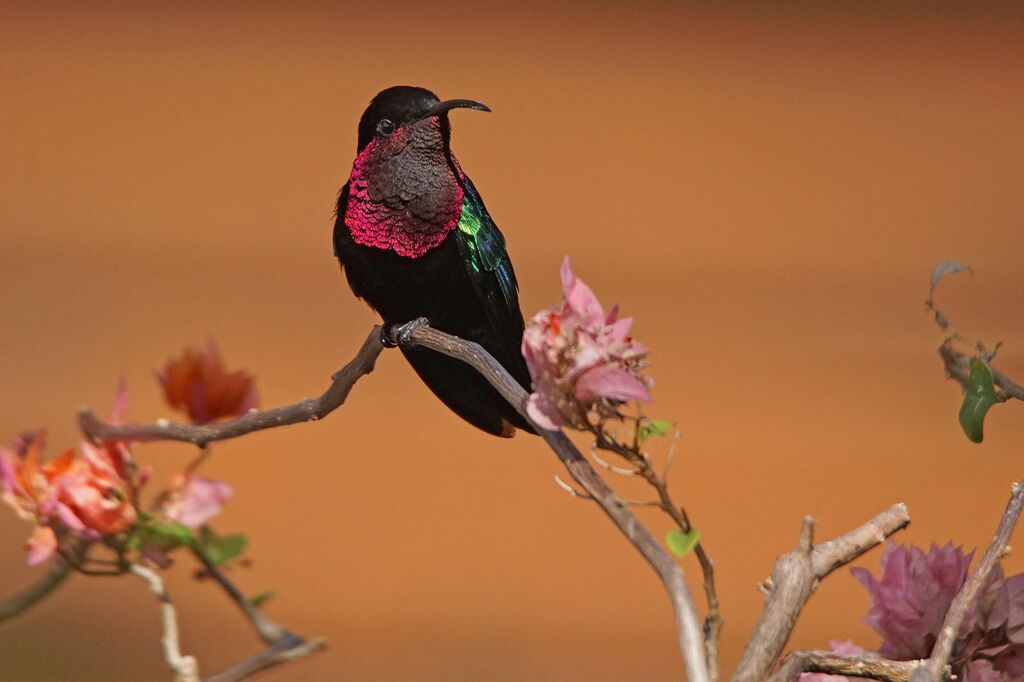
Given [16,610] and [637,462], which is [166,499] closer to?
[16,610]

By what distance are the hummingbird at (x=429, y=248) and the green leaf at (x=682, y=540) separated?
0.16 m

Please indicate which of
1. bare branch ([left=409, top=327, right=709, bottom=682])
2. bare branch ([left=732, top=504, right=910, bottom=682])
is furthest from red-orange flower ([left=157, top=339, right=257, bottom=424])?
bare branch ([left=732, top=504, right=910, bottom=682])

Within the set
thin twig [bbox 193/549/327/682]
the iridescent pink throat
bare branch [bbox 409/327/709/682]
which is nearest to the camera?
bare branch [bbox 409/327/709/682]

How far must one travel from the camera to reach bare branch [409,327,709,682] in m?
0.29

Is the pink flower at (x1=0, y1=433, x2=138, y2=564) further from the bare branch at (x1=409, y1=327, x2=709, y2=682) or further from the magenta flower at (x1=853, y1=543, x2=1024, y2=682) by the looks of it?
the magenta flower at (x1=853, y1=543, x2=1024, y2=682)

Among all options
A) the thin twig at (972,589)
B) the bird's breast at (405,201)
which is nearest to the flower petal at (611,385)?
the thin twig at (972,589)

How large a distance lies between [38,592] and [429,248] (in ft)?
0.84

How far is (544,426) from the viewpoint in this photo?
0.32 metres

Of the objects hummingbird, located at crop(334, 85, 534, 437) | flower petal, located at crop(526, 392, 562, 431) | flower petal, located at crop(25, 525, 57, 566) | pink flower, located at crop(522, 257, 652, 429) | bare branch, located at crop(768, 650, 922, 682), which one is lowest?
bare branch, located at crop(768, 650, 922, 682)

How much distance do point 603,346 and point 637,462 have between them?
0.13 ft

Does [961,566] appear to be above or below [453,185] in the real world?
below

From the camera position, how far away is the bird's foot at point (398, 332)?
0.54m

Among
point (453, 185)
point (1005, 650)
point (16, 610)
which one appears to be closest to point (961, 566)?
point (1005, 650)

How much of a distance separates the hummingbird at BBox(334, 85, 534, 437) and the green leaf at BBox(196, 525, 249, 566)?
15 centimetres
